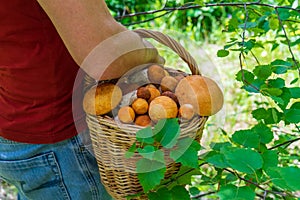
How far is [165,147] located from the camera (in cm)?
70

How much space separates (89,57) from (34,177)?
12.9 inches

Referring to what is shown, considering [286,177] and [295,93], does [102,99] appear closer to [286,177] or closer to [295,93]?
[286,177]

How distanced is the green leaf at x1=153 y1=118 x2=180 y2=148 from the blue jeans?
0.27 meters

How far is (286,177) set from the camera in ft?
2.12

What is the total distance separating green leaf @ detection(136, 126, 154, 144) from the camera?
2.26ft

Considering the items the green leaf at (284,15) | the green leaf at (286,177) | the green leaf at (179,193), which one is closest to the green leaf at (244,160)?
the green leaf at (286,177)

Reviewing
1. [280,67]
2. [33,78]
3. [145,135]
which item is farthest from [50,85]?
[280,67]

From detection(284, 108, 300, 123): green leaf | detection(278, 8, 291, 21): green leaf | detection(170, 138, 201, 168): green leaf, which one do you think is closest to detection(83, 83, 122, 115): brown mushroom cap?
detection(170, 138, 201, 168): green leaf

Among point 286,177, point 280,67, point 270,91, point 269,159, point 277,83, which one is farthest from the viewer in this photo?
point 280,67

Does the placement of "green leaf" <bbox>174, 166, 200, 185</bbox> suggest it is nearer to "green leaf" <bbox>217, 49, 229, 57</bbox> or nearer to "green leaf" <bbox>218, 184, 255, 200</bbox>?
"green leaf" <bbox>218, 184, 255, 200</bbox>

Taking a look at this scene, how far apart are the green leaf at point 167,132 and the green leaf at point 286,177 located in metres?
0.14

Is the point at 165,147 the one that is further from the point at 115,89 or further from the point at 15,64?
the point at 15,64

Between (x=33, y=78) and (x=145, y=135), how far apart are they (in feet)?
0.99

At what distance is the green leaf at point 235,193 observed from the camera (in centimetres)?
66
